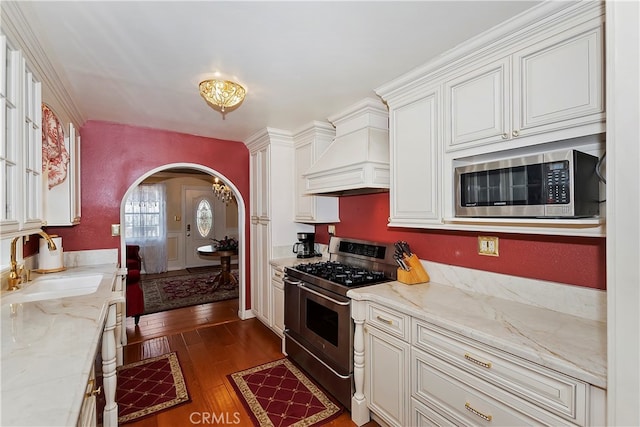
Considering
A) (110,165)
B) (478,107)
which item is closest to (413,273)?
(478,107)

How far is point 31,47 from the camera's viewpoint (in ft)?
5.22

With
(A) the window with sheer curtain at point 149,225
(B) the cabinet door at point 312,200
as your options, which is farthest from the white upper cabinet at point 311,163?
(A) the window with sheer curtain at point 149,225

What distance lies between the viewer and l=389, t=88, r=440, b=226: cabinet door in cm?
196

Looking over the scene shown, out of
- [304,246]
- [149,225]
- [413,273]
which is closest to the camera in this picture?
[413,273]

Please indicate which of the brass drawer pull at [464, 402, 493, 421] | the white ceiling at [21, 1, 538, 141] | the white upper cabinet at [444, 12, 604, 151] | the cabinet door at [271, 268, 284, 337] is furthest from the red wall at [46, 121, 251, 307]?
the brass drawer pull at [464, 402, 493, 421]

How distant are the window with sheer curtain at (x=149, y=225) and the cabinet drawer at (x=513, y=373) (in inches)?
267

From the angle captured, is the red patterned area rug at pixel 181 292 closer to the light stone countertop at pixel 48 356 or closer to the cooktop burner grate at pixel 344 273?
the cooktop burner grate at pixel 344 273

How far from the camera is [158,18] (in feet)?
4.92

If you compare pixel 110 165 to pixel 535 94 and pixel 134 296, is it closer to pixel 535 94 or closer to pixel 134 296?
pixel 134 296

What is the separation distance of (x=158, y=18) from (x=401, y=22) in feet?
4.04

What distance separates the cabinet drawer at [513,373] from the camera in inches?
44.2

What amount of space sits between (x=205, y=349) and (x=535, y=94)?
346 cm

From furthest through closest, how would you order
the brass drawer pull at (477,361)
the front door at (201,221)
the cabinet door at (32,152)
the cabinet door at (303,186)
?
the front door at (201,221), the cabinet door at (303,186), the cabinet door at (32,152), the brass drawer pull at (477,361)

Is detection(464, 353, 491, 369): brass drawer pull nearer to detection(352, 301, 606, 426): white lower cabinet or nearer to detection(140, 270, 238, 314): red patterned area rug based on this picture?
detection(352, 301, 606, 426): white lower cabinet
